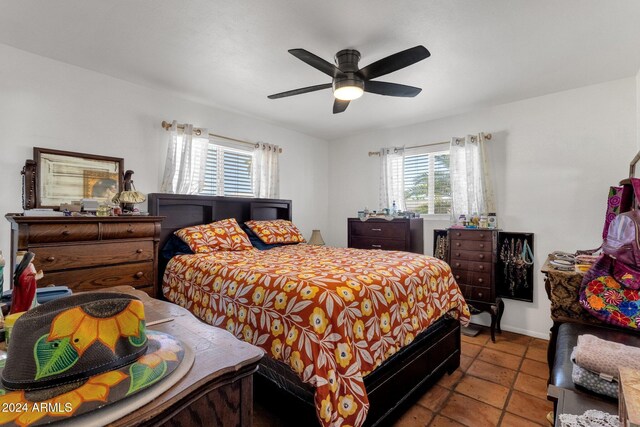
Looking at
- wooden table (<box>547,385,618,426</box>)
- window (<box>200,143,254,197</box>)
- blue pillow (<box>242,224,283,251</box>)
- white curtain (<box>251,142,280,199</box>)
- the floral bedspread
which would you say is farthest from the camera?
white curtain (<box>251,142,280,199</box>)

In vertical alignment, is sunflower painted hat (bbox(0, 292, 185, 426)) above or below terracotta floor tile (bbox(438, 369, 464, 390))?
above

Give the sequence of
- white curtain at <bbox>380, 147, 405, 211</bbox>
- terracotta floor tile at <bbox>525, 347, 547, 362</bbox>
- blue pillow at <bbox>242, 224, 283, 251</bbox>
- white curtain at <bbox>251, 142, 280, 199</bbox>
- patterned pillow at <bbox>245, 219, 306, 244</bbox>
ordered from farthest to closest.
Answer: white curtain at <bbox>380, 147, 405, 211</bbox>
white curtain at <bbox>251, 142, 280, 199</bbox>
patterned pillow at <bbox>245, 219, 306, 244</bbox>
blue pillow at <bbox>242, 224, 283, 251</bbox>
terracotta floor tile at <bbox>525, 347, 547, 362</bbox>

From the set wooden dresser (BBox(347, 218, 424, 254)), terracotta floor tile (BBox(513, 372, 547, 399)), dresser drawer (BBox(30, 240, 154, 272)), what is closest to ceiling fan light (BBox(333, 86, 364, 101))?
wooden dresser (BBox(347, 218, 424, 254))

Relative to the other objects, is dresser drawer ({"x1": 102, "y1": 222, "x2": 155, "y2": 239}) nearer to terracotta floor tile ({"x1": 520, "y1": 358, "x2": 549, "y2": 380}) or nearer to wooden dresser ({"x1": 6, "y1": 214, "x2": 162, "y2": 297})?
wooden dresser ({"x1": 6, "y1": 214, "x2": 162, "y2": 297})

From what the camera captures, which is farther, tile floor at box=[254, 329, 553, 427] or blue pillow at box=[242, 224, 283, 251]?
blue pillow at box=[242, 224, 283, 251]

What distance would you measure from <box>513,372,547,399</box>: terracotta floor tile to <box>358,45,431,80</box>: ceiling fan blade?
8.08 feet

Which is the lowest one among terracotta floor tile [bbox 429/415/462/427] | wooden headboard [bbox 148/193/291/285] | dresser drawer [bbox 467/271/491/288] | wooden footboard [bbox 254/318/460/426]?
terracotta floor tile [bbox 429/415/462/427]

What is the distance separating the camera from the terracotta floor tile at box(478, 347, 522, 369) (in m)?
2.61

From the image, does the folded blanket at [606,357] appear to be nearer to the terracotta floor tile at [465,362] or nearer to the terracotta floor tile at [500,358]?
the terracotta floor tile at [465,362]

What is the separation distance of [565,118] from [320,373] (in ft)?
11.6

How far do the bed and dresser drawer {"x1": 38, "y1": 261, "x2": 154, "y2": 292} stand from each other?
0.77 ft

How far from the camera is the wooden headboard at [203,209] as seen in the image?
121 inches

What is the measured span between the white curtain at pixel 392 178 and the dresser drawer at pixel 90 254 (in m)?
3.03

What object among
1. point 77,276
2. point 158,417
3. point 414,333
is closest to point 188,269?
point 77,276
